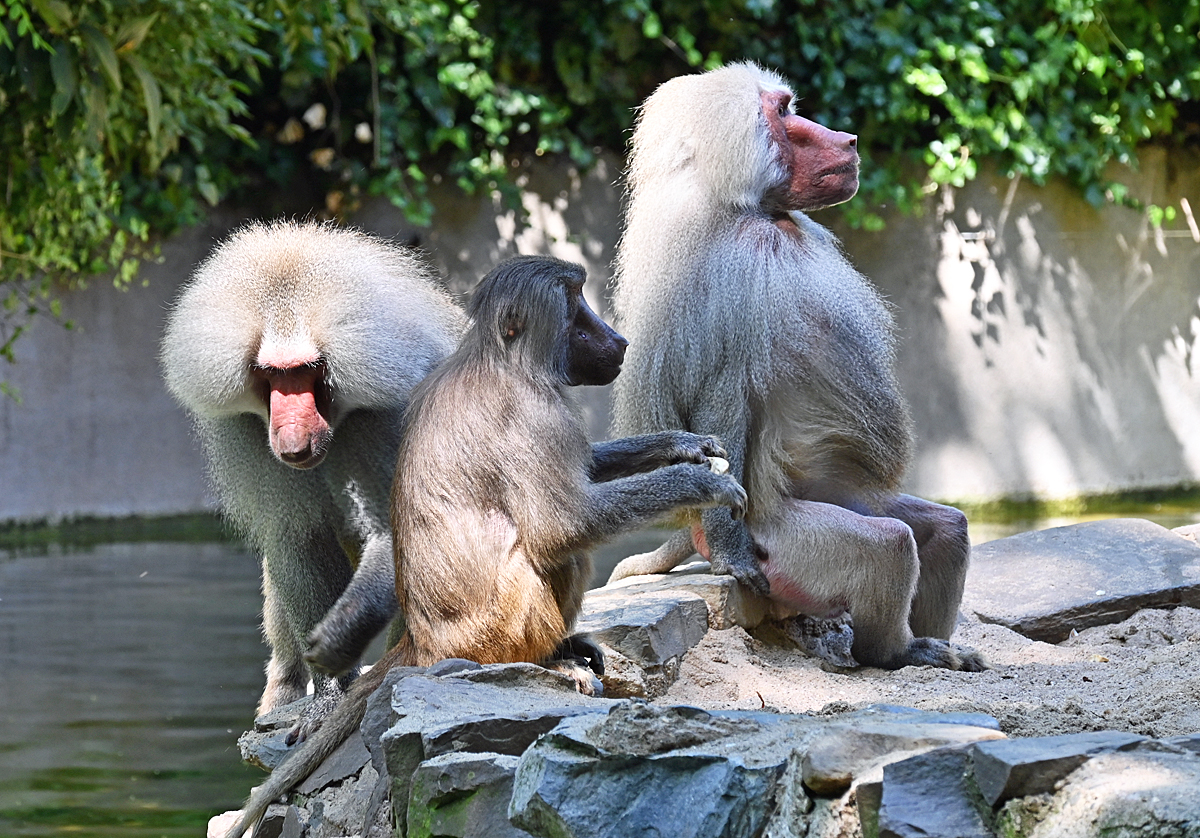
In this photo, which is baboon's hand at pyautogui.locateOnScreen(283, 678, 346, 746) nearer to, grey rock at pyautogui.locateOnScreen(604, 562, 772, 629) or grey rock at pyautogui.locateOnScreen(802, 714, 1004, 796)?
grey rock at pyautogui.locateOnScreen(604, 562, 772, 629)

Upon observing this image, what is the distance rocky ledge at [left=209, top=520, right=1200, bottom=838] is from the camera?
157 centimetres

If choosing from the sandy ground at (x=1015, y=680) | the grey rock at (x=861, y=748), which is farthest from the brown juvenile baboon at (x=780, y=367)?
the grey rock at (x=861, y=748)

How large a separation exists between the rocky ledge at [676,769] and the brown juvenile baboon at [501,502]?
12 centimetres

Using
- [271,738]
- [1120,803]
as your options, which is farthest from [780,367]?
[1120,803]

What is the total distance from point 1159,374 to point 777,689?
6854mm

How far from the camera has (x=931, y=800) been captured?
5.30ft

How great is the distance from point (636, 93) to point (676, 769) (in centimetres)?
752

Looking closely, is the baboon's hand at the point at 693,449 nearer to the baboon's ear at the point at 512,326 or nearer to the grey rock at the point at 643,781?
the baboon's ear at the point at 512,326

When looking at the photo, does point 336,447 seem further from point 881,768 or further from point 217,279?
point 881,768

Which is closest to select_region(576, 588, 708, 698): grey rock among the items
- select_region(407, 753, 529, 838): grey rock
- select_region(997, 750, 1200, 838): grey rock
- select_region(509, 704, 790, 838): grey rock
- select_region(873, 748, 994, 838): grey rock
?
select_region(407, 753, 529, 838): grey rock

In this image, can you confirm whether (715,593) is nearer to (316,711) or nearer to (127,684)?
(316,711)

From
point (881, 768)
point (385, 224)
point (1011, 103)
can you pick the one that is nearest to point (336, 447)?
point (881, 768)

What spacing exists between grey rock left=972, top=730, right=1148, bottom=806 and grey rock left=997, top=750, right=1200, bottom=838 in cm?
1

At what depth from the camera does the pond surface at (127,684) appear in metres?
4.25
